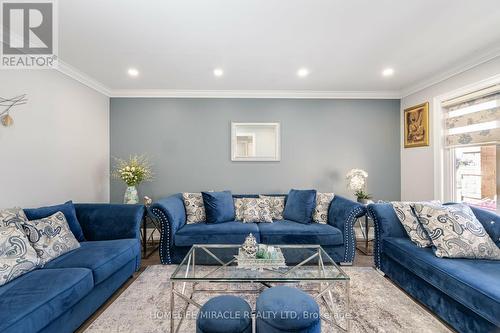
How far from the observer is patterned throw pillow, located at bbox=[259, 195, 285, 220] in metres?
3.34

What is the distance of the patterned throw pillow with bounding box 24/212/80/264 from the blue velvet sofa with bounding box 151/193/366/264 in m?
0.85

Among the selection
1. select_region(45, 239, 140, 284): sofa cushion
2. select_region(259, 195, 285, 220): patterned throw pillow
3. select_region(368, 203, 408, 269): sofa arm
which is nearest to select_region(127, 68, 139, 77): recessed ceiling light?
select_region(45, 239, 140, 284): sofa cushion

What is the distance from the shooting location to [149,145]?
3842 millimetres

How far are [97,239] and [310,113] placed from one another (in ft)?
11.8

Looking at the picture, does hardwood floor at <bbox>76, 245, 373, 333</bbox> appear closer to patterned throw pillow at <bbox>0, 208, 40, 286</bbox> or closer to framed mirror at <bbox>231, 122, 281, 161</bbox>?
patterned throw pillow at <bbox>0, 208, 40, 286</bbox>

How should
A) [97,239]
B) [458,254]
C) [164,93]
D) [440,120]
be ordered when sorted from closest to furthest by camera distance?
1. [458,254]
2. [97,239]
3. [440,120]
4. [164,93]

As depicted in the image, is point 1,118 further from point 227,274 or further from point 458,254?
point 458,254

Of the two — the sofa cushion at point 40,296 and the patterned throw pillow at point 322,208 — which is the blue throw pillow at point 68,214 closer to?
the sofa cushion at point 40,296

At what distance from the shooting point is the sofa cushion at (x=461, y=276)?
4.69 ft

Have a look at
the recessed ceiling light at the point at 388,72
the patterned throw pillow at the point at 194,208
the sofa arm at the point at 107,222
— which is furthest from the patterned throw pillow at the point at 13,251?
the recessed ceiling light at the point at 388,72

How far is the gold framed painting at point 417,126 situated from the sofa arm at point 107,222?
4.21m

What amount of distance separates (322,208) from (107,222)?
275 cm

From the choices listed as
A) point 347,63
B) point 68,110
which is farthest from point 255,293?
point 68,110

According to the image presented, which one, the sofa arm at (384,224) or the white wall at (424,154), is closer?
the sofa arm at (384,224)
